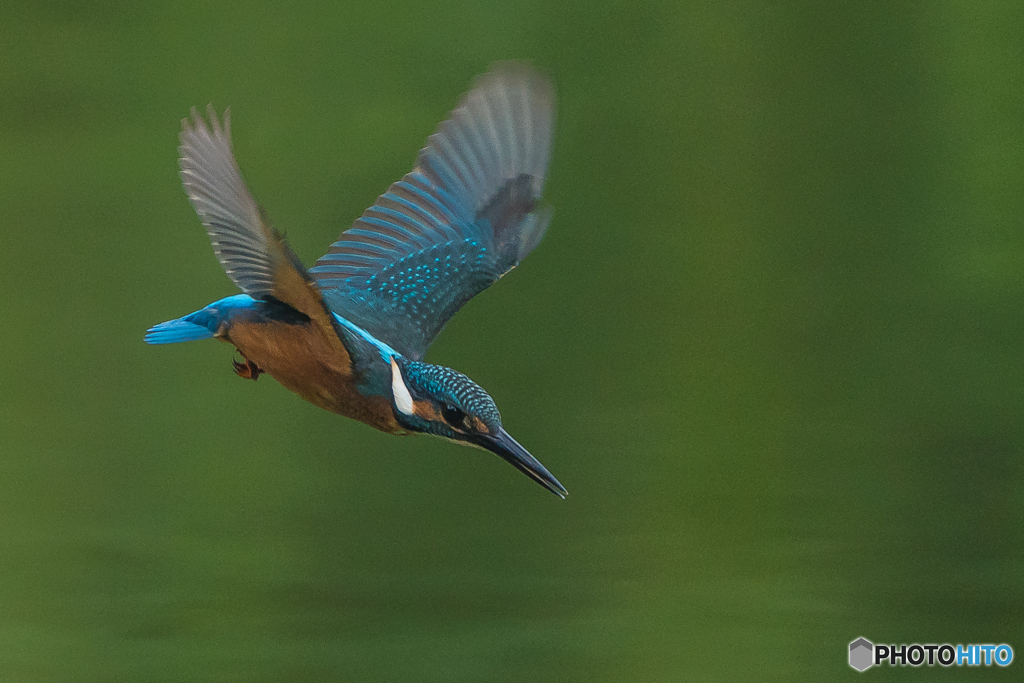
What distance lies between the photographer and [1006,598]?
10.9ft

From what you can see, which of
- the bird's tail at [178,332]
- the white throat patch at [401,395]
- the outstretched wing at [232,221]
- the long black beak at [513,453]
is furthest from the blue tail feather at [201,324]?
the long black beak at [513,453]

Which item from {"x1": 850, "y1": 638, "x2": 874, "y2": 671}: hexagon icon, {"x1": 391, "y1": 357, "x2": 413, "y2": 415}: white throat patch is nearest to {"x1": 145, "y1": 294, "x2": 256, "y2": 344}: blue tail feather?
{"x1": 391, "y1": 357, "x2": 413, "y2": 415}: white throat patch

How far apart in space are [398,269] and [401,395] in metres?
0.59

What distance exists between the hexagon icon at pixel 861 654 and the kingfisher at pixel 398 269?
130 centimetres

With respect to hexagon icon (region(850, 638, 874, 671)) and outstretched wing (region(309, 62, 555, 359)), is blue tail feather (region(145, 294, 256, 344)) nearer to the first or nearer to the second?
outstretched wing (region(309, 62, 555, 359))

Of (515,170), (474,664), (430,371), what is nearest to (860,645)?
(474,664)

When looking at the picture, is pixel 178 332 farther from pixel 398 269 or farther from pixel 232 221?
pixel 398 269

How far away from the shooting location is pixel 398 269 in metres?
2.56

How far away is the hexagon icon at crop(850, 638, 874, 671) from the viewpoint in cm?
320

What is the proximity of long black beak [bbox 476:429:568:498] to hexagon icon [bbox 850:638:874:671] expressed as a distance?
4.50 feet

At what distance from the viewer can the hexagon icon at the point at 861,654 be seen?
3.20m

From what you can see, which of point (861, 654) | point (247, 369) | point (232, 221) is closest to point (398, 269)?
point (247, 369)

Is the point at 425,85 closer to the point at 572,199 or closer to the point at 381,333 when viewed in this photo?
the point at 572,199

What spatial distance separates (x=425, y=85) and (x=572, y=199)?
0.57 metres
